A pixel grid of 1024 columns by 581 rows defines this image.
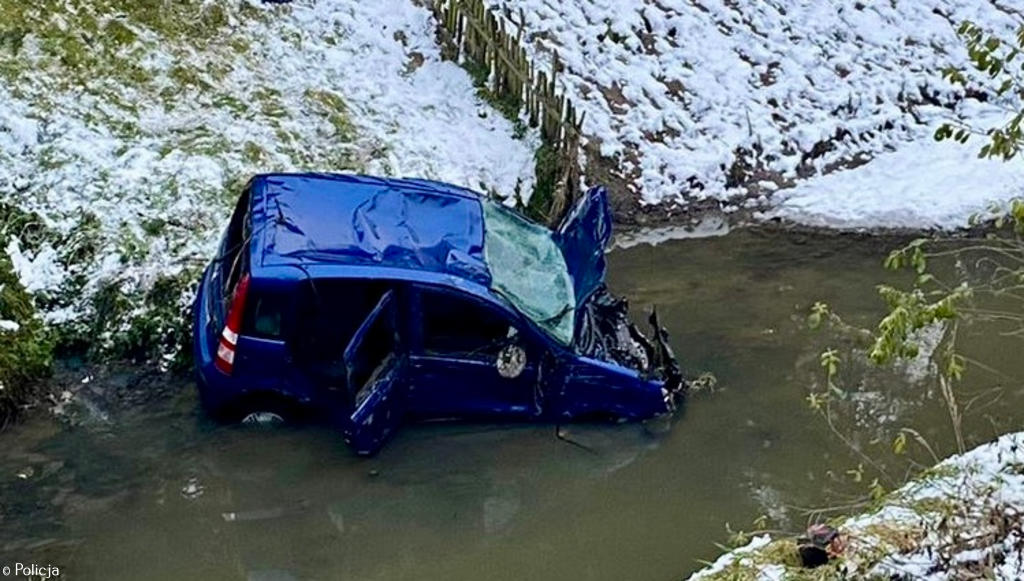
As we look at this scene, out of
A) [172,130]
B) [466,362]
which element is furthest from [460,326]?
[172,130]

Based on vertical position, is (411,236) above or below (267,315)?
above

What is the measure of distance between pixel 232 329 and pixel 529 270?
2.20m

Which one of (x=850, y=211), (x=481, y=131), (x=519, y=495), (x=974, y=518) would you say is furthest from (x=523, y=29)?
(x=974, y=518)

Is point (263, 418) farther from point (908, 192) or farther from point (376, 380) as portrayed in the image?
point (908, 192)

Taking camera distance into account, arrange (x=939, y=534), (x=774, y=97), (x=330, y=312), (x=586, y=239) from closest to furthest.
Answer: (x=939, y=534) < (x=330, y=312) < (x=586, y=239) < (x=774, y=97)

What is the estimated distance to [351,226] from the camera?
8.34 m

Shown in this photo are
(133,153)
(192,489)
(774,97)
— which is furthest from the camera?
(774,97)

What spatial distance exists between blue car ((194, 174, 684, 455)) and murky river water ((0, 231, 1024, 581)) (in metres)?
0.31

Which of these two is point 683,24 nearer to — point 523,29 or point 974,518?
point 523,29

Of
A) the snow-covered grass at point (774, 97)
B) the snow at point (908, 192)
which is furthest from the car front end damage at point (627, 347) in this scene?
the snow at point (908, 192)

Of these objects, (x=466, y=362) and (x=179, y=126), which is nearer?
(x=466, y=362)

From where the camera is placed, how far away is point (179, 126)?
10.8 m

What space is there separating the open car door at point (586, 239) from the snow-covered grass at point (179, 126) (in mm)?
2080

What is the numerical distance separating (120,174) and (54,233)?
0.81 metres
